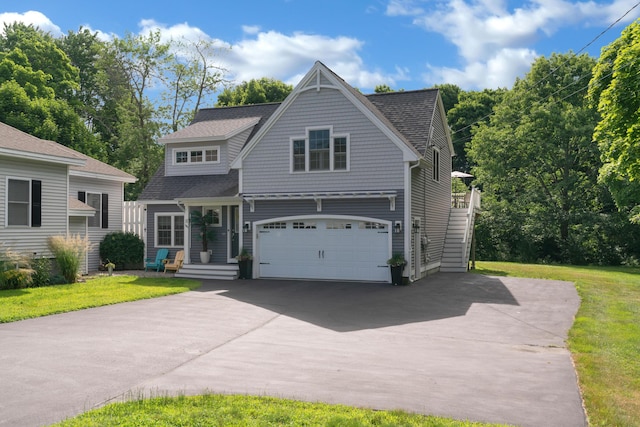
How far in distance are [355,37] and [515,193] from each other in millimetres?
22300

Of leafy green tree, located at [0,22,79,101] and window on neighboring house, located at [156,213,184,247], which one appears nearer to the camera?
window on neighboring house, located at [156,213,184,247]

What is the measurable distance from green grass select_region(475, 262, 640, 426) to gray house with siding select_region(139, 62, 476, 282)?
20.5 feet

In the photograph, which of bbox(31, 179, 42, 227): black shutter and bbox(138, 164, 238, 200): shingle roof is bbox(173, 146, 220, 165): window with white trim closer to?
bbox(138, 164, 238, 200): shingle roof

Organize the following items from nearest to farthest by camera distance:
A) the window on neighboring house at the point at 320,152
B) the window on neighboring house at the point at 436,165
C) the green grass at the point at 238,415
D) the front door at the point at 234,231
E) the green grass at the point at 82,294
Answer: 1. the green grass at the point at 238,415
2. the green grass at the point at 82,294
3. the window on neighboring house at the point at 320,152
4. the front door at the point at 234,231
5. the window on neighboring house at the point at 436,165

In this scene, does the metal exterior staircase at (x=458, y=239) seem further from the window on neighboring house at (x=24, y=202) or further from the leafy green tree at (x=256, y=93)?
the leafy green tree at (x=256, y=93)

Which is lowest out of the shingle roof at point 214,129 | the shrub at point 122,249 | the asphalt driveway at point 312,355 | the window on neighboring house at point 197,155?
the asphalt driveway at point 312,355

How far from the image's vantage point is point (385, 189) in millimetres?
17641

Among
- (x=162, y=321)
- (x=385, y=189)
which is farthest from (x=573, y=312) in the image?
(x=162, y=321)

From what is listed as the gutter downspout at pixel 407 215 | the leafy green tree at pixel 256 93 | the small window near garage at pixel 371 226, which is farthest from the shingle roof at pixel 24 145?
the leafy green tree at pixel 256 93

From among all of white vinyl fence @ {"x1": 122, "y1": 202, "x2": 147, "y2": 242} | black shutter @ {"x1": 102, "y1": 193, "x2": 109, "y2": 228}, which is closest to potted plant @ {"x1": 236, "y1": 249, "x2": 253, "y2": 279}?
white vinyl fence @ {"x1": 122, "y1": 202, "x2": 147, "y2": 242}

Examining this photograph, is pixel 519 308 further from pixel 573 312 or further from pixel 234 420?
pixel 234 420

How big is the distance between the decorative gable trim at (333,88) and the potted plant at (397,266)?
132 inches

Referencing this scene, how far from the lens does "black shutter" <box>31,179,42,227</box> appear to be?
17062 mm

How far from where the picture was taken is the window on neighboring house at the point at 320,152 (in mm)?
18406
